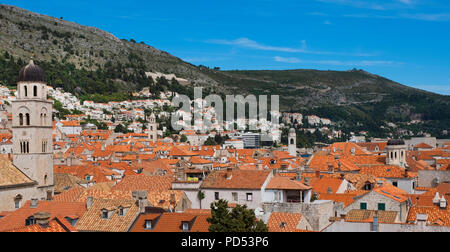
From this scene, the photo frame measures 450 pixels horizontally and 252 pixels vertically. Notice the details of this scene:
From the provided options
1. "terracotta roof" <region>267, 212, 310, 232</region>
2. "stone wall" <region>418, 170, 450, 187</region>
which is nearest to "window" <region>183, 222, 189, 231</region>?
"terracotta roof" <region>267, 212, 310, 232</region>

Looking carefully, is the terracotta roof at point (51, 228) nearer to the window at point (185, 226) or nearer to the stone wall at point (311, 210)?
the window at point (185, 226)

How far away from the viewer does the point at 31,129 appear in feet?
126

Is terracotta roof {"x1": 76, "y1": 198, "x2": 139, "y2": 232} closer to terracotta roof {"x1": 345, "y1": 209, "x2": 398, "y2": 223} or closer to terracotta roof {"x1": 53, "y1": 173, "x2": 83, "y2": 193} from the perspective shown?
terracotta roof {"x1": 345, "y1": 209, "x2": 398, "y2": 223}

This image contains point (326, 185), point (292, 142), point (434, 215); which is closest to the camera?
point (434, 215)

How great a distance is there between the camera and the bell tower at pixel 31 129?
125 ft

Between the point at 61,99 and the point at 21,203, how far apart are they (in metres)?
135

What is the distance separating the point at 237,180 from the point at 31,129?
15776 mm

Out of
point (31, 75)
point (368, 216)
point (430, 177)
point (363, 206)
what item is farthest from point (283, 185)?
point (430, 177)

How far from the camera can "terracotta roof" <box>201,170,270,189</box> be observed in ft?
109

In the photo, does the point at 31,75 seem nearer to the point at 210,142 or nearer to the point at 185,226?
the point at 185,226

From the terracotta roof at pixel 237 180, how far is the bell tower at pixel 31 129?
12022mm

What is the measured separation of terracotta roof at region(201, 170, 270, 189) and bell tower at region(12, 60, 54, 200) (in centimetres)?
1202
